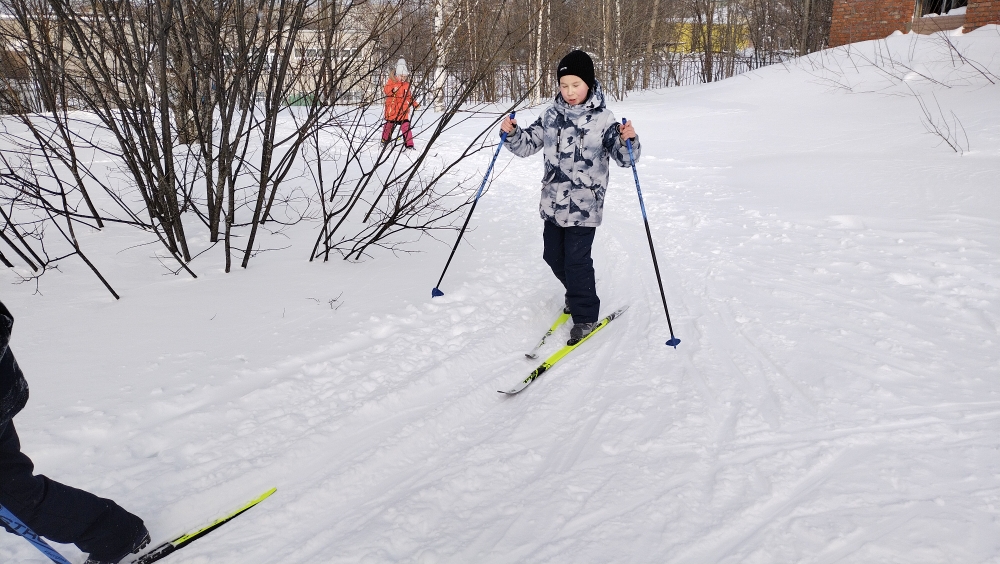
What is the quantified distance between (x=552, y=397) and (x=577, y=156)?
1.51 metres

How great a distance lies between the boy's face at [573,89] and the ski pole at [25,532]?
126 inches

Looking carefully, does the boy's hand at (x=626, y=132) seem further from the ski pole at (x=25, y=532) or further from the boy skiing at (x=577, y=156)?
the ski pole at (x=25, y=532)

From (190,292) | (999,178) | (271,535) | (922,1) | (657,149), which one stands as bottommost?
(922,1)

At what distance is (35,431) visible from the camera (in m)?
2.73

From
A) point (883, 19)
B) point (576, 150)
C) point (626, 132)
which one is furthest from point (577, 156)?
point (883, 19)

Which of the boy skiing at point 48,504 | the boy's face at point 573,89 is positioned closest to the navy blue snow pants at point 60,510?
the boy skiing at point 48,504

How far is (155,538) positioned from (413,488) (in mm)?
974

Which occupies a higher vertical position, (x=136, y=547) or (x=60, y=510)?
(x=60, y=510)

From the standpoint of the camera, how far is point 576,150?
3.83 meters

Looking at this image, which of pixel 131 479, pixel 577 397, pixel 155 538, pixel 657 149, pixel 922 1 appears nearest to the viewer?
pixel 155 538

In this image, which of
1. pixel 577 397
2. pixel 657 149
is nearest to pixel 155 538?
pixel 577 397

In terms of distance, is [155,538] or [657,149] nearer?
[155,538]

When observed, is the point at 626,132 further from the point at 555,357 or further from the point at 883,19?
the point at 883,19

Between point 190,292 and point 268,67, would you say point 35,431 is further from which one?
point 268,67
